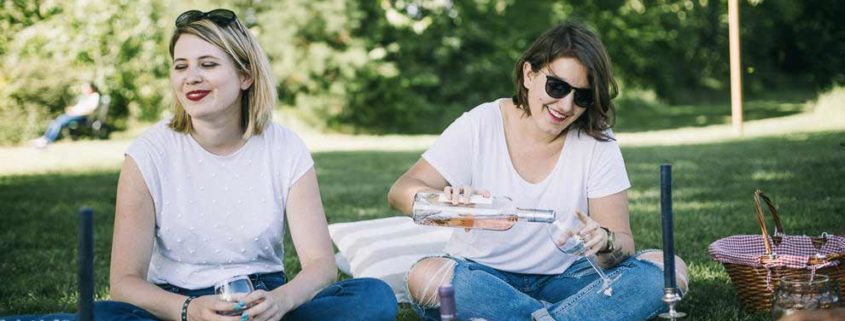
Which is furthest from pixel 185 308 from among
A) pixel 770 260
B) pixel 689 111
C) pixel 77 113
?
pixel 689 111

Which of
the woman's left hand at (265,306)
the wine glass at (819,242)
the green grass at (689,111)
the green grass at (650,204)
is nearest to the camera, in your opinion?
the woman's left hand at (265,306)

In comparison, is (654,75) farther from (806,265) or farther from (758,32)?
(806,265)

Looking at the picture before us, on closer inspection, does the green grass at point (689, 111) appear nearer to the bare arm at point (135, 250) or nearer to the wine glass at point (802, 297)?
the wine glass at point (802, 297)

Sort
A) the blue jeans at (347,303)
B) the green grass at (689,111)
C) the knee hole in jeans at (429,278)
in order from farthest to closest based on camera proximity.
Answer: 1. the green grass at (689,111)
2. the knee hole in jeans at (429,278)
3. the blue jeans at (347,303)

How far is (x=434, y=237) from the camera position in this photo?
527 cm

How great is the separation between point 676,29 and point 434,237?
23762 millimetres

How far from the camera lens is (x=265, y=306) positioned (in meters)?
2.86

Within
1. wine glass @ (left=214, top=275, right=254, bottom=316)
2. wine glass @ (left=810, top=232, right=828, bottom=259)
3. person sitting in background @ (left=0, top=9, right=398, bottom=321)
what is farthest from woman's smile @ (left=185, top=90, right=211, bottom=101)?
wine glass @ (left=810, top=232, right=828, bottom=259)

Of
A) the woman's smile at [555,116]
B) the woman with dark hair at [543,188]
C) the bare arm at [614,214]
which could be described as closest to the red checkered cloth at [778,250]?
the woman with dark hair at [543,188]

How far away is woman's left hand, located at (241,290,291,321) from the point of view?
2.80 m

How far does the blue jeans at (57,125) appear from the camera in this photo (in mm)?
17797

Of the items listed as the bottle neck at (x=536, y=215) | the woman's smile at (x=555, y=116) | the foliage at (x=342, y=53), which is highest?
the foliage at (x=342, y=53)

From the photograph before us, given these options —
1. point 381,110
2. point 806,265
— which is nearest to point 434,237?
point 806,265

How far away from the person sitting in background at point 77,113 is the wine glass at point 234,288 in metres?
15.8
